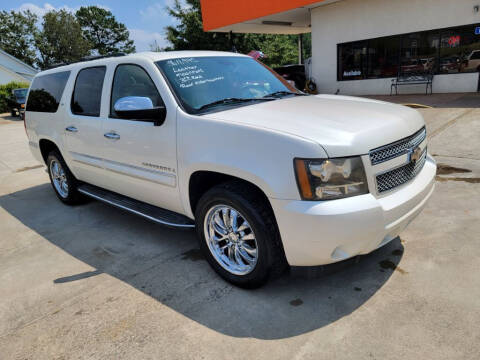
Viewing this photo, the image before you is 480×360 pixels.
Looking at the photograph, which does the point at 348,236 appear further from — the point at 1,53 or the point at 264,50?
the point at 1,53

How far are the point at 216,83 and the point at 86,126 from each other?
174 centimetres

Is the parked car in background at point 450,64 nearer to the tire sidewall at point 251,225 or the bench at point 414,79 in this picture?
the bench at point 414,79

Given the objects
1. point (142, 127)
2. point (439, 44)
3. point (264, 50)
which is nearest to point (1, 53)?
point (264, 50)

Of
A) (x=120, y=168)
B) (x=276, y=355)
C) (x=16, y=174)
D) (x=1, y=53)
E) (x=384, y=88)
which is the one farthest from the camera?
(x=1, y=53)

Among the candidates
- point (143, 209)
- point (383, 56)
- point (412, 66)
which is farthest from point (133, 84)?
point (383, 56)

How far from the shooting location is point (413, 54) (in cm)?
1346

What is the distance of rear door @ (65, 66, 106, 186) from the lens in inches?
160

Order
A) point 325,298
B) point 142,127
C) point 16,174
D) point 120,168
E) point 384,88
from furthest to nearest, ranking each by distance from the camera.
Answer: point 384,88, point 16,174, point 120,168, point 142,127, point 325,298

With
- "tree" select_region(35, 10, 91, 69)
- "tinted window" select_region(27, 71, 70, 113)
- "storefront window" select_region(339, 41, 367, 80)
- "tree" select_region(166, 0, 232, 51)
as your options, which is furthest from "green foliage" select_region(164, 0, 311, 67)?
"tree" select_region(35, 10, 91, 69)

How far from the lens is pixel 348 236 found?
7.65ft

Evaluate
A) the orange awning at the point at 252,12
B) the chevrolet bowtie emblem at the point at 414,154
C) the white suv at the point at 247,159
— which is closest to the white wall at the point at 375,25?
the orange awning at the point at 252,12

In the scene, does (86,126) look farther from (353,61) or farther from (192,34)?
(192,34)

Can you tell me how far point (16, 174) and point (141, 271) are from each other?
600cm

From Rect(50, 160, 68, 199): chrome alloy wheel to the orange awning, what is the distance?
12098 mm
